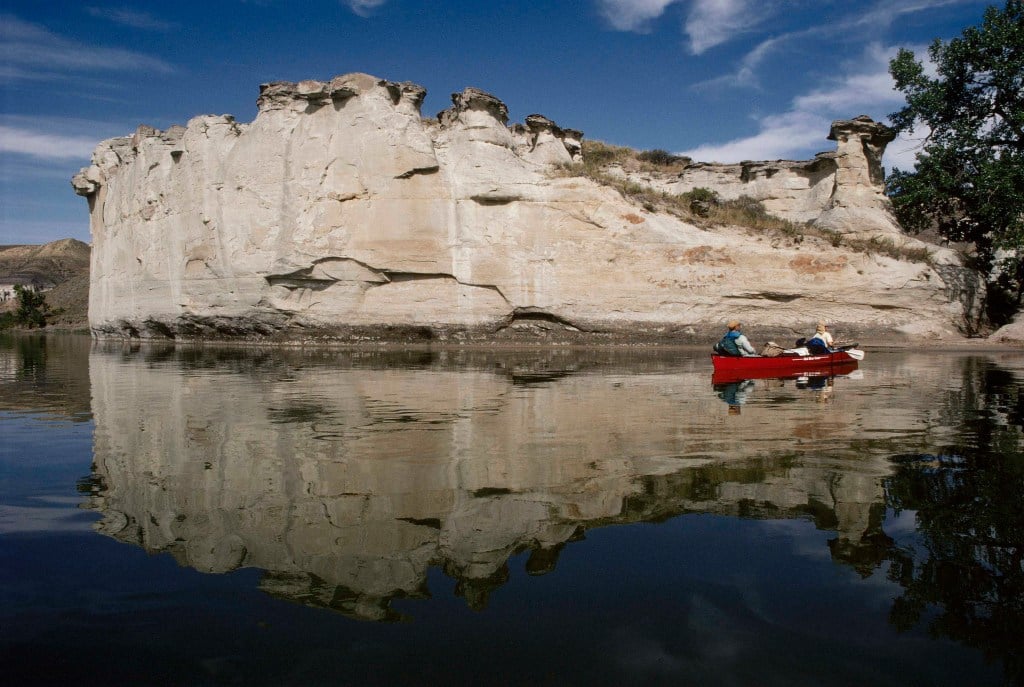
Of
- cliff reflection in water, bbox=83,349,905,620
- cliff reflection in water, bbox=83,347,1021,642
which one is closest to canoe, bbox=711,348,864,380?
cliff reflection in water, bbox=83,347,1021,642

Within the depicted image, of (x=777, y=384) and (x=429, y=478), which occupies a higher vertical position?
(x=777, y=384)

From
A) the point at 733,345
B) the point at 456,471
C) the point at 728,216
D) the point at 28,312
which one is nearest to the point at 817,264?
the point at 728,216

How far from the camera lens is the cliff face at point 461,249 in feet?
73.2

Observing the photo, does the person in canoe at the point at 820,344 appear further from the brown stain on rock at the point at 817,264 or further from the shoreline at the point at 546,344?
the brown stain on rock at the point at 817,264

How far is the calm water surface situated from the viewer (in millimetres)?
2639

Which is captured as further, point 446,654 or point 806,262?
point 806,262

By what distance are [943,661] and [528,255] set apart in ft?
68.6

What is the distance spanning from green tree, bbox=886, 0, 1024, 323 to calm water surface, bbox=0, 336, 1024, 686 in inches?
681

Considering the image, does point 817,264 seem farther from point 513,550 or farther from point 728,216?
point 513,550

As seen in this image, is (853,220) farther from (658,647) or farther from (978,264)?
(658,647)

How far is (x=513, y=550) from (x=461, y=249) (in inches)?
790

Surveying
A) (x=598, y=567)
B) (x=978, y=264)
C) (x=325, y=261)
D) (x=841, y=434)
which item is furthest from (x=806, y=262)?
(x=598, y=567)

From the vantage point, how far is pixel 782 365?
1352 centimetres

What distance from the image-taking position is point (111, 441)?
267 inches
